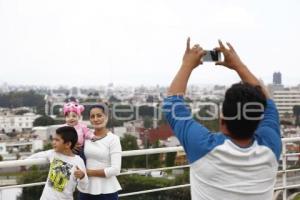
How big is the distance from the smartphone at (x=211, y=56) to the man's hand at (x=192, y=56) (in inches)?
0.8

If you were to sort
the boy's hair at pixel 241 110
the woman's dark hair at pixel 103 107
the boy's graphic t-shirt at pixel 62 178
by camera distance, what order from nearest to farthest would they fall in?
the boy's hair at pixel 241 110
the boy's graphic t-shirt at pixel 62 178
the woman's dark hair at pixel 103 107

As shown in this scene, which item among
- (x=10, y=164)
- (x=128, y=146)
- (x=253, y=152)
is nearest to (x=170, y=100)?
(x=253, y=152)

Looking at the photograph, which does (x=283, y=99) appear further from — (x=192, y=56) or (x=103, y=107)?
(x=192, y=56)

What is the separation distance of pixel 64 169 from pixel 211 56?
4.49ft

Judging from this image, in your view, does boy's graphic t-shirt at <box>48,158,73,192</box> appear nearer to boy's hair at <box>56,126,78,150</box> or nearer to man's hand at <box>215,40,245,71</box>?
boy's hair at <box>56,126,78,150</box>

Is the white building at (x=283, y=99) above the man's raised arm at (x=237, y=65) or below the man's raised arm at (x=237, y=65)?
below

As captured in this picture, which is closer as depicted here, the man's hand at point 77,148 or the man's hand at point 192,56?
the man's hand at point 192,56

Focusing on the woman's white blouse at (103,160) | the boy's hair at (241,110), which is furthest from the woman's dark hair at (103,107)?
the boy's hair at (241,110)

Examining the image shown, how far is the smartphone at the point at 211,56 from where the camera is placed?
145 cm

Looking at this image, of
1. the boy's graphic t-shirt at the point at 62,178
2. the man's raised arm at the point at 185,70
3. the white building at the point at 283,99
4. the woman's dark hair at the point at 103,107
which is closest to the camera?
the man's raised arm at the point at 185,70

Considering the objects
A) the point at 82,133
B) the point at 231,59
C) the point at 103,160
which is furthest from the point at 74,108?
the point at 231,59

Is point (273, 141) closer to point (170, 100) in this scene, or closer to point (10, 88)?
point (170, 100)

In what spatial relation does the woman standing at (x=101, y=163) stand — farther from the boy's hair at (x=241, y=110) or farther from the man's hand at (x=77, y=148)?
the boy's hair at (x=241, y=110)

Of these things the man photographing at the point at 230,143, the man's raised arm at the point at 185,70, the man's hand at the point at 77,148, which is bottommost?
the man's hand at the point at 77,148
